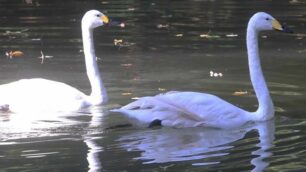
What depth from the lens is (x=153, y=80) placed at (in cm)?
1332

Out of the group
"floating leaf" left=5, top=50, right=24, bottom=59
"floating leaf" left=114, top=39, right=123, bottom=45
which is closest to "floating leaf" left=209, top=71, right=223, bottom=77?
"floating leaf" left=114, top=39, right=123, bottom=45

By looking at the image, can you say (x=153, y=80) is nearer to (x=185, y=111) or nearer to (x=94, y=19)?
(x=94, y=19)

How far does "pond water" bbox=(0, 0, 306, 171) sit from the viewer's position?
8.65m

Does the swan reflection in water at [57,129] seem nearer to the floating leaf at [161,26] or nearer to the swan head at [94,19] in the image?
the swan head at [94,19]

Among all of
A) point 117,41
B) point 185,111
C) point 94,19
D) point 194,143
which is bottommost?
point 194,143

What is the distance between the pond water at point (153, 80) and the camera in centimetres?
865

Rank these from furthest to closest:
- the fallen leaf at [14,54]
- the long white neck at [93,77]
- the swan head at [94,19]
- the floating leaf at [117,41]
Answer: the floating leaf at [117,41] < the fallen leaf at [14,54] < the swan head at [94,19] < the long white neck at [93,77]

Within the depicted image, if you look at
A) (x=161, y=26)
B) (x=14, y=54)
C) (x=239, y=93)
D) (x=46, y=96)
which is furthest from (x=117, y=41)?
(x=46, y=96)

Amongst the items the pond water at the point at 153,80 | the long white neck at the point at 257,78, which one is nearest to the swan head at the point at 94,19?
the pond water at the point at 153,80

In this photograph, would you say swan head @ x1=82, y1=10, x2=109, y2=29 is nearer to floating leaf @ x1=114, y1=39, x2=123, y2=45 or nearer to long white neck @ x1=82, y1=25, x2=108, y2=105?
long white neck @ x1=82, y1=25, x2=108, y2=105

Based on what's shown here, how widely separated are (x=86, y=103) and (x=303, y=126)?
312 cm

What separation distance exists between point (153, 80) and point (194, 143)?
4047 mm

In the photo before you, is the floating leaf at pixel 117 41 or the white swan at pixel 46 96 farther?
the floating leaf at pixel 117 41

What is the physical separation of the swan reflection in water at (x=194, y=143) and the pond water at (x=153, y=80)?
1 cm
